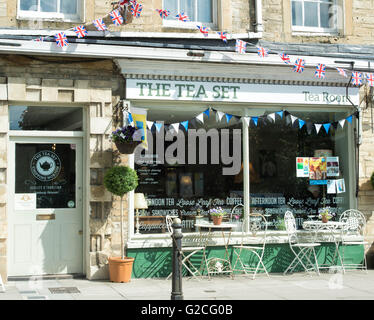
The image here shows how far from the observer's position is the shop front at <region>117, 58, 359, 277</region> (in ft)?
33.1

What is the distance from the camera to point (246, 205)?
10.6 meters

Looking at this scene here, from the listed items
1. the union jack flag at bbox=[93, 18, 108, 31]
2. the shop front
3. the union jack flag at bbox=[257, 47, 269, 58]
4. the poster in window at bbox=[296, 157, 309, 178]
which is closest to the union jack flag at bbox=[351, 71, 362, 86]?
the shop front

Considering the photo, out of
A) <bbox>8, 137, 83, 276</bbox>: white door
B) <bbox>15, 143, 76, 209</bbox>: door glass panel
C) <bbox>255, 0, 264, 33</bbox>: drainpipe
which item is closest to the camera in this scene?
<bbox>8, 137, 83, 276</bbox>: white door

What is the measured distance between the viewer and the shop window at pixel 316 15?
1125 cm

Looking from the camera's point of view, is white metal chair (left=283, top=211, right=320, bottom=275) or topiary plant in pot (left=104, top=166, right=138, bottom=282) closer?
topiary plant in pot (left=104, top=166, right=138, bottom=282)

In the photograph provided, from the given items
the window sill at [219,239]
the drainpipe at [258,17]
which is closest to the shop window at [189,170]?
the window sill at [219,239]

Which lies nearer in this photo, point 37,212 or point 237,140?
point 37,212

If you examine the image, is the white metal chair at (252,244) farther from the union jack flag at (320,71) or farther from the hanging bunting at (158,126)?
the union jack flag at (320,71)

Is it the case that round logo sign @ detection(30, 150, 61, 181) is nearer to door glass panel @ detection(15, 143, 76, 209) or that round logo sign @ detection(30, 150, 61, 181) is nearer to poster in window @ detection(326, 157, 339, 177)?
door glass panel @ detection(15, 143, 76, 209)

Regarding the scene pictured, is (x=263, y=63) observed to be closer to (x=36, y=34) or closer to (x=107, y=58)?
(x=107, y=58)

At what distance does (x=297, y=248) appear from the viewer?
10.7 metres

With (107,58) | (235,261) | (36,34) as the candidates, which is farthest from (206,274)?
(36,34)

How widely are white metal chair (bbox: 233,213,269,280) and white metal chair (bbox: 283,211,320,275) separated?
44cm
